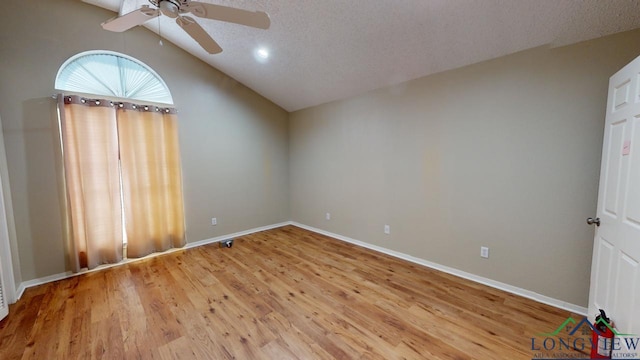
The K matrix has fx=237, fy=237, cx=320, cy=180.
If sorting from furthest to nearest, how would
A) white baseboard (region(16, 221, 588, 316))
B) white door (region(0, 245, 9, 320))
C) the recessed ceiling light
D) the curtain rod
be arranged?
the recessed ceiling light < the curtain rod < white baseboard (region(16, 221, 588, 316)) < white door (region(0, 245, 9, 320))

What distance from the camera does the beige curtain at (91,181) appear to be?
269 cm

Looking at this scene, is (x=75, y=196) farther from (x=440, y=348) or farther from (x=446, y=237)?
(x=446, y=237)

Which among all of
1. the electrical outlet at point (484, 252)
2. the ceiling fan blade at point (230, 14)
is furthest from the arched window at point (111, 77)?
the electrical outlet at point (484, 252)

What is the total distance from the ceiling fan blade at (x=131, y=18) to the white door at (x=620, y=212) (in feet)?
10.1

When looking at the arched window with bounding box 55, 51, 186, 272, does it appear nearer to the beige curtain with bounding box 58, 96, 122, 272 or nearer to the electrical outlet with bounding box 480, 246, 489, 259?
the beige curtain with bounding box 58, 96, 122, 272

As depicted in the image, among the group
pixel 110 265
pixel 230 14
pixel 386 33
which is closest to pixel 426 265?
pixel 386 33

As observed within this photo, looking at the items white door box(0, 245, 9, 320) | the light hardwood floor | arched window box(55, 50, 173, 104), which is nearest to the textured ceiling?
arched window box(55, 50, 173, 104)

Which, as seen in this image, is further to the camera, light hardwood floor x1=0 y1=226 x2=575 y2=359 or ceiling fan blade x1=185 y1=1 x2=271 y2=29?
light hardwood floor x1=0 y1=226 x2=575 y2=359

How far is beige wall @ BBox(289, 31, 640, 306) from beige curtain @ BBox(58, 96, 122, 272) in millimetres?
3217

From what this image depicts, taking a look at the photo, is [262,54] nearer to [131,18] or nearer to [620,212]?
[131,18]

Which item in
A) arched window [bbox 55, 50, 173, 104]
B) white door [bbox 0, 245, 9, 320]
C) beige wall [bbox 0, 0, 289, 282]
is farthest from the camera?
arched window [bbox 55, 50, 173, 104]

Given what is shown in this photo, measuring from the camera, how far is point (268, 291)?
2.45 meters

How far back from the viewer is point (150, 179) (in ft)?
10.8

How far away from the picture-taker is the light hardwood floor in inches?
66.2
